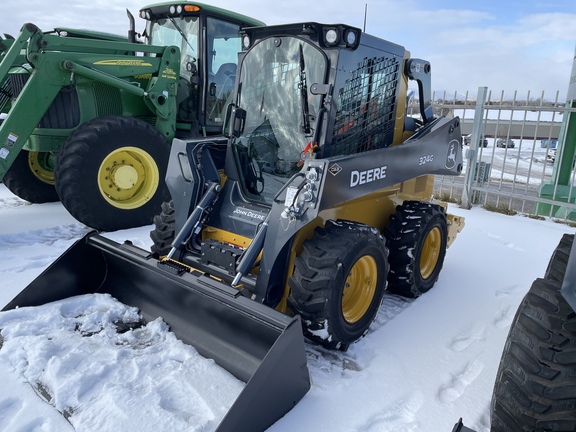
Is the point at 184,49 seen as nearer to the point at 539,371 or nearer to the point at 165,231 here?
the point at 165,231

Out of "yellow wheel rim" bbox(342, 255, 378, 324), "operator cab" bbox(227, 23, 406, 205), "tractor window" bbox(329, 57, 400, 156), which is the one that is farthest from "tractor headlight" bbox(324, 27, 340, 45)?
"yellow wheel rim" bbox(342, 255, 378, 324)

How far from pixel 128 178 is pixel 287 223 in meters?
3.56

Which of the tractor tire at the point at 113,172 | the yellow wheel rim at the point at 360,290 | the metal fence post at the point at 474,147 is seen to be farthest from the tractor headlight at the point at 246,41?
the metal fence post at the point at 474,147

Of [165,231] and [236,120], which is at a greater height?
[236,120]

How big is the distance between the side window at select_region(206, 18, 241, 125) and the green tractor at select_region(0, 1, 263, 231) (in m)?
0.01

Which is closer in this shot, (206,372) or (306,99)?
(206,372)

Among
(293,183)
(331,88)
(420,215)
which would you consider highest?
(331,88)

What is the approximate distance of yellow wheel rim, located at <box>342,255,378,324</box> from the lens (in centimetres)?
333

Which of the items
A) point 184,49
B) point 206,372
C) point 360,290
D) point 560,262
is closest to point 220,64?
point 184,49

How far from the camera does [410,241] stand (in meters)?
3.90

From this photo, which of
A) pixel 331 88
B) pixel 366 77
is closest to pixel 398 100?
pixel 366 77

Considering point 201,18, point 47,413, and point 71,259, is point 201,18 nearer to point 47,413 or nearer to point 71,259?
point 71,259

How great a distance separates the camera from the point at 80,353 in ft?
9.01

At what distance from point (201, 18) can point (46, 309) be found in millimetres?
4470
